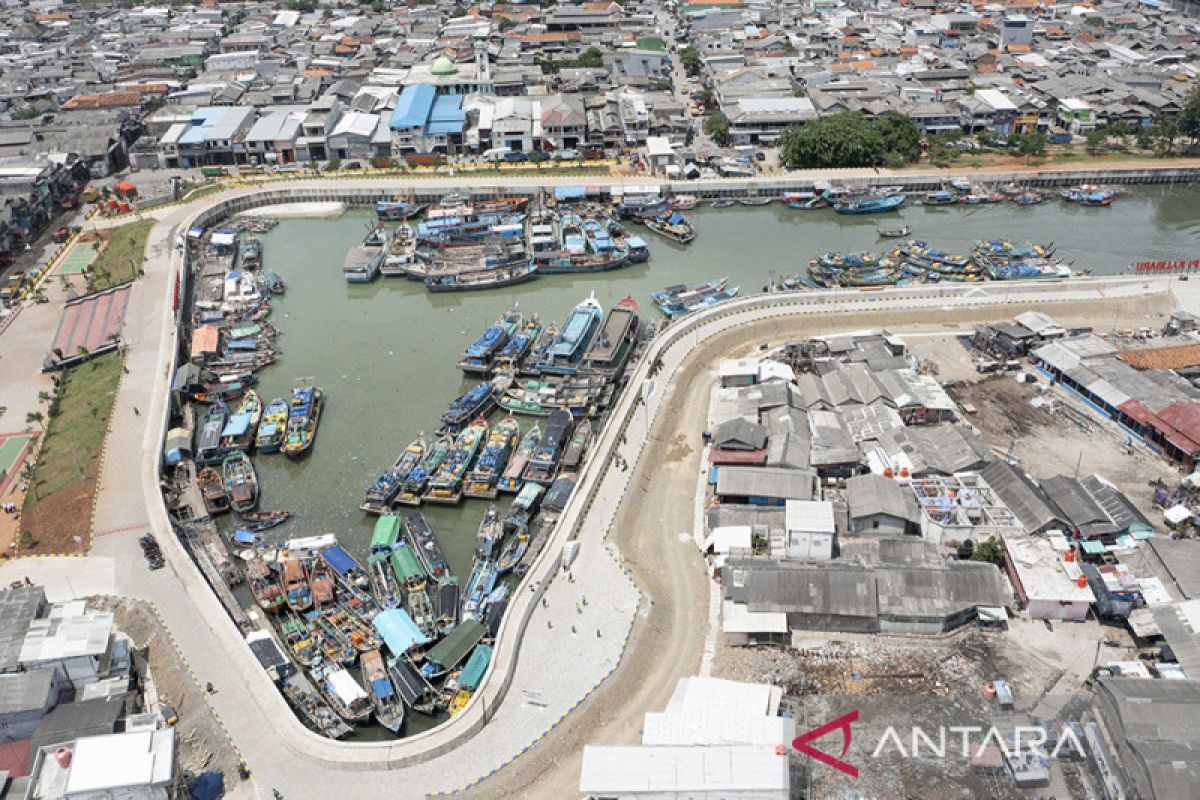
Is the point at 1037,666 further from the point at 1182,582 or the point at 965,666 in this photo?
the point at 1182,582

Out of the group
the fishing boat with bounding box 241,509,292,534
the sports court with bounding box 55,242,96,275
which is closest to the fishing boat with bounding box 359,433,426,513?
the fishing boat with bounding box 241,509,292,534

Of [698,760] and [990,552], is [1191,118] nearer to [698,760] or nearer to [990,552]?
[990,552]

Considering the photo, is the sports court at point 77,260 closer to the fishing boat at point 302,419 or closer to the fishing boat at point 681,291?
the fishing boat at point 302,419

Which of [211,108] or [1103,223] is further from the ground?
[211,108]

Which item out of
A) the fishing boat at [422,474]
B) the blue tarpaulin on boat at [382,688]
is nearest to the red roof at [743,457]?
the fishing boat at [422,474]

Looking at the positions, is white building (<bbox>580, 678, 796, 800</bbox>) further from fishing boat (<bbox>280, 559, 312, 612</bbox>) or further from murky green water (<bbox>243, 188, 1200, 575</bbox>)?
fishing boat (<bbox>280, 559, 312, 612</bbox>)

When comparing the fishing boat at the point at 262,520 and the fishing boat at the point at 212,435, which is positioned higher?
the fishing boat at the point at 212,435

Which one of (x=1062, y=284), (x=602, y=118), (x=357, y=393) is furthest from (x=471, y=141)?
(x=1062, y=284)
